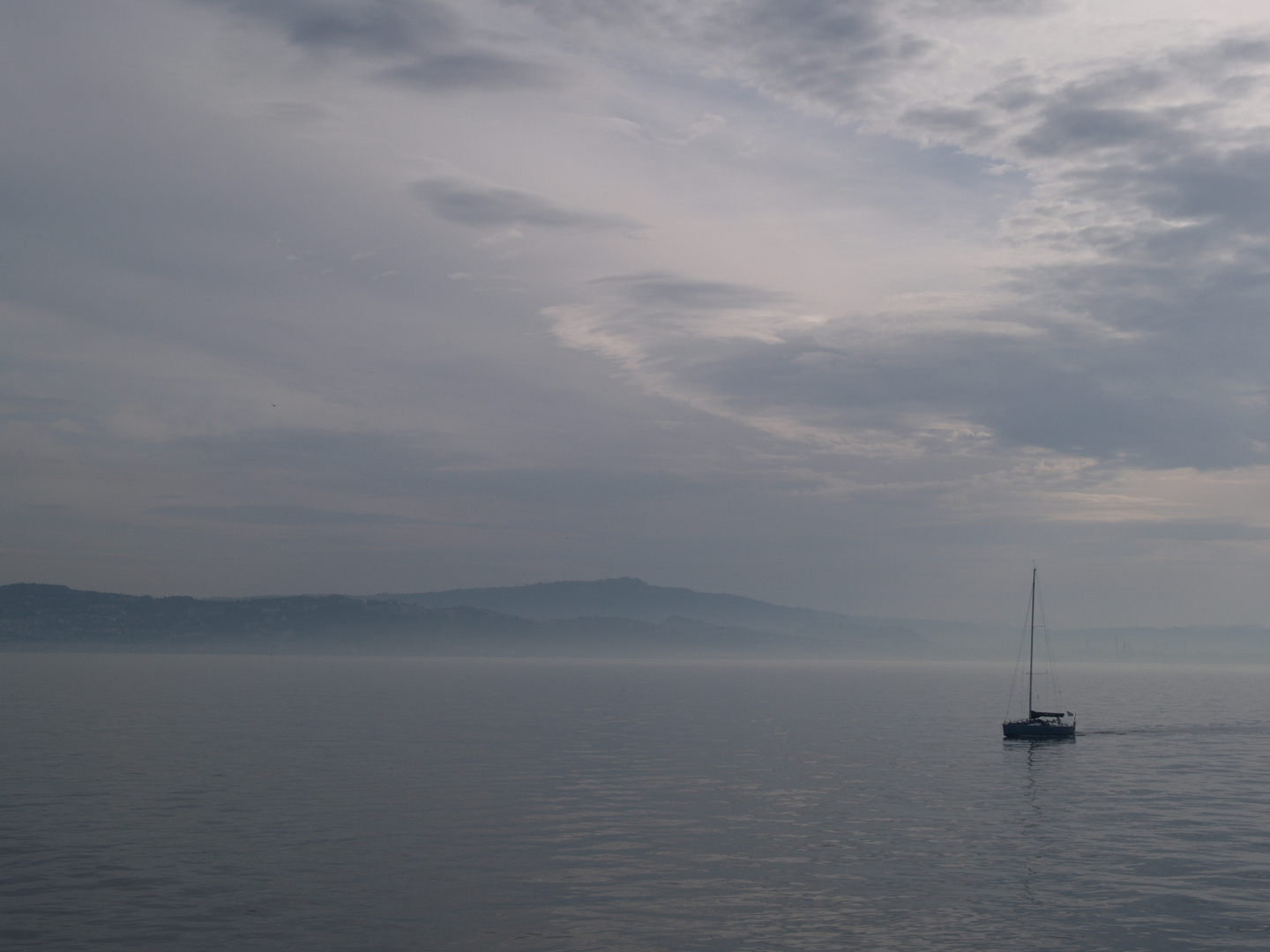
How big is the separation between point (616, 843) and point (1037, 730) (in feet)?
255

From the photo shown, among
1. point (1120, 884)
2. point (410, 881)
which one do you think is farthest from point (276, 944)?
point (1120, 884)

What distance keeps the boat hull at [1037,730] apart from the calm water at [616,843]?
6.50m

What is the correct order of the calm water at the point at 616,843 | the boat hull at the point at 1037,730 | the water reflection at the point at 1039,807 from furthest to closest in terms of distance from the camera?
the boat hull at the point at 1037,730 → the water reflection at the point at 1039,807 → the calm water at the point at 616,843

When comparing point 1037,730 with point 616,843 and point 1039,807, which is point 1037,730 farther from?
point 616,843

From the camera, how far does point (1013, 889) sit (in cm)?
4275

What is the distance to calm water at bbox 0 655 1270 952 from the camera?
120 ft

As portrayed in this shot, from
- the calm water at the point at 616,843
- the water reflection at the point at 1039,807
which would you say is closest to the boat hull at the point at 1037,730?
the water reflection at the point at 1039,807

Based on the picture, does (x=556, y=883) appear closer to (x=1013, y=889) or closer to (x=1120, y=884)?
(x=1013, y=889)

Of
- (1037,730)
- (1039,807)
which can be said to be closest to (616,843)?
(1039,807)

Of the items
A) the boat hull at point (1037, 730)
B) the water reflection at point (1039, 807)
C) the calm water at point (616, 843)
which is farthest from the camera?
the boat hull at point (1037, 730)

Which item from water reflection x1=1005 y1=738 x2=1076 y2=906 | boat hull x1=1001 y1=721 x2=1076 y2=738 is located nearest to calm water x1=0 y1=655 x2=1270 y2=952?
water reflection x1=1005 y1=738 x2=1076 y2=906

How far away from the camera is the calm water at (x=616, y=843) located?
120ft

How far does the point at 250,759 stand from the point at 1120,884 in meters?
65.7

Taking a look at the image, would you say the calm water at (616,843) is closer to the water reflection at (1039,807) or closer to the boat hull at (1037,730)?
the water reflection at (1039,807)
